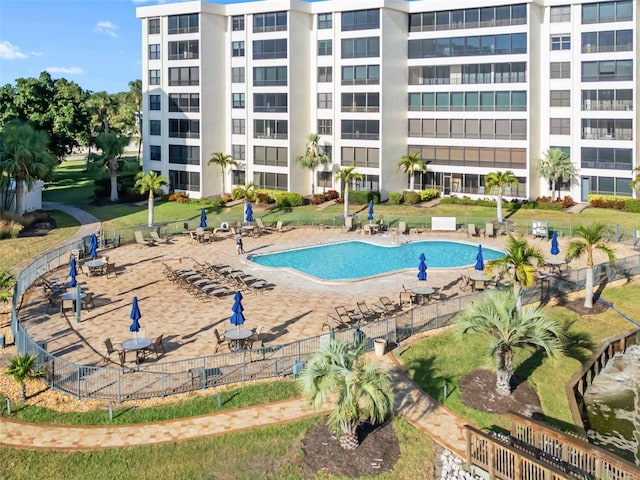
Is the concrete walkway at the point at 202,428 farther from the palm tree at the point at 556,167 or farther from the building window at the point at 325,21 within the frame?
the building window at the point at 325,21

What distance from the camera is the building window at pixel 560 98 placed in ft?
196

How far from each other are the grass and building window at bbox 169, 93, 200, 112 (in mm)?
52418

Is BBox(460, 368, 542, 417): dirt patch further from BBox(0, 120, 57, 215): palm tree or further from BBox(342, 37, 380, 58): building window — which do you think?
BBox(342, 37, 380, 58): building window

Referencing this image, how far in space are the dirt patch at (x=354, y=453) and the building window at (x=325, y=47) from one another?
52104mm

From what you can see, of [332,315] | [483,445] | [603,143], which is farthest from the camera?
[603,143]

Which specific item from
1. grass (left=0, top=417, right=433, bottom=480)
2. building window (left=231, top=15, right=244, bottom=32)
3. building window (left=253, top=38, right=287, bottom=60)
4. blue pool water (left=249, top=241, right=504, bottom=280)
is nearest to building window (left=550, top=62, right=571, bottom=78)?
blue pool water (left=249, top=241, right=504, bottom=280)

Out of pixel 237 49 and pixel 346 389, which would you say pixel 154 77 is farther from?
pixel 346 389

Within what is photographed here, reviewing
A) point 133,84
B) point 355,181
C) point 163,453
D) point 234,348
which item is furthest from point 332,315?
point 133,84

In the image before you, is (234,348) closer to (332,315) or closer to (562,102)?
(332,315)

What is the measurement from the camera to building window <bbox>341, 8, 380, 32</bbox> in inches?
2474

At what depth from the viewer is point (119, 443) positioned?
749 inches

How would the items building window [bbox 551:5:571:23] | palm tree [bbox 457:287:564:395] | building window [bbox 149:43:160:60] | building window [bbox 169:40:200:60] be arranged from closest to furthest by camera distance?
palm tree [bbox 457:287:564:395]
building window [bbox 551:5:571:23]
building window [bbox 169:40:200:60]
building window [bbox 149:43:160:60]

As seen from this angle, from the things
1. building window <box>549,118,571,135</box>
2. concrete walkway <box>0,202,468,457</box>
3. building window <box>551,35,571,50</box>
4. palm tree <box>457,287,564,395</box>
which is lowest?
concrete walkway <box>0,202,468,457</box>

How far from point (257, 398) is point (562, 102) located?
48.9 meters
